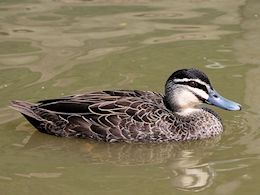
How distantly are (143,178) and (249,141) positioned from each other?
1.48m

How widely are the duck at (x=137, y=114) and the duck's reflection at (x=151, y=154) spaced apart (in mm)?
85

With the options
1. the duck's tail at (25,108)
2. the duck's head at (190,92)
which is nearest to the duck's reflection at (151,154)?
the duck's tail at (25,108)

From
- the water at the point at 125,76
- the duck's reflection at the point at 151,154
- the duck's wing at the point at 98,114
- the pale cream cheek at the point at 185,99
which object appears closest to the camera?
the water at the point at 125,76

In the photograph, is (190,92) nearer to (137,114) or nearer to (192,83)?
(192,83)

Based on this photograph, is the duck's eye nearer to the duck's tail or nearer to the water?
the water

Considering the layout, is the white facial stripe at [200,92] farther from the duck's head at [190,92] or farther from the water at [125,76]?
the water at [125,76]

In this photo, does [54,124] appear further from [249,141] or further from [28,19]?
[28,19]

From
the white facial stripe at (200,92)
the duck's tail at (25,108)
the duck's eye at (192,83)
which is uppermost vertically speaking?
the duck's eye at (192,83)

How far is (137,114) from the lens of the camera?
8.86 m

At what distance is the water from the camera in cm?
791

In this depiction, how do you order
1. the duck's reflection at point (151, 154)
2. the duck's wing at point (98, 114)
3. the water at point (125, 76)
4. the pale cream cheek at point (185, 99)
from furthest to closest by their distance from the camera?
the pale cream cheek at point (185, 99) < the duck's wing at point (98, 114) < the duck's reflection at point (151, 154) < the water at point (125, 76)

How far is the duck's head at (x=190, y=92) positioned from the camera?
8.95 meters

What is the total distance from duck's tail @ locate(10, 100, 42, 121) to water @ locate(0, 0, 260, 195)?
243 mm

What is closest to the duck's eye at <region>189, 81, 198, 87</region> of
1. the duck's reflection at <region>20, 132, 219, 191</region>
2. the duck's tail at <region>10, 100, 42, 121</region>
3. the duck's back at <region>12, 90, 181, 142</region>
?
the duck's back at <region>12, 90, 181, 142</region>
